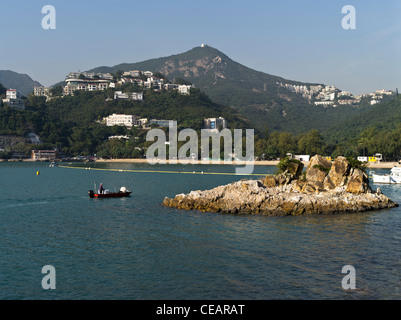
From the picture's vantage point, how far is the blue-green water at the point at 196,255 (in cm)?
2170

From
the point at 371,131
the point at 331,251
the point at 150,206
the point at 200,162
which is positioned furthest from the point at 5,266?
the point at 371,131

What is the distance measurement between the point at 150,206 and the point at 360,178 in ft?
89.7

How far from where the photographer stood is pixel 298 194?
46750mm

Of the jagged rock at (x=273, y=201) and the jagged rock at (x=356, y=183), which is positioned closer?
the jagged rock at (x=273, y=201)

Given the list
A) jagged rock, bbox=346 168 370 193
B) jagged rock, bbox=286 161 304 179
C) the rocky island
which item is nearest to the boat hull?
the rocky island

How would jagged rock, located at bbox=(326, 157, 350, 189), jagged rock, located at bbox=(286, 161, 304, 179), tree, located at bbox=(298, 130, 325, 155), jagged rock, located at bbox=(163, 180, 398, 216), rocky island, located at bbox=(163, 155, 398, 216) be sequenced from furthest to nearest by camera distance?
1. tree, located at bbox=(298, 130, 325, 155)
2. jagged rock, located at bbox=(286, 161, 304, 179)
3. jagged rock, located at bbox=(326, 157, 350, 189)
4. rocky island, located at bbox=(163, 155, 398, 216)
5. jagged rock, located at bbox=(163, 180, 398, 216)

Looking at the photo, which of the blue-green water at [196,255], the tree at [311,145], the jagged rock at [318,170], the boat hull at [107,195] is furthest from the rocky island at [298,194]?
the tree at [311,145]

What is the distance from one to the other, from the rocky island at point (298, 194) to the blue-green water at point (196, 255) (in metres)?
2.44

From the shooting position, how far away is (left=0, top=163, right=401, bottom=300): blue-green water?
2170 cm

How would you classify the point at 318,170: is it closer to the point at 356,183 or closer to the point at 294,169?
the point at 294,169

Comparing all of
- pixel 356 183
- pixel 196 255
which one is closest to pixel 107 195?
pixel 196 255

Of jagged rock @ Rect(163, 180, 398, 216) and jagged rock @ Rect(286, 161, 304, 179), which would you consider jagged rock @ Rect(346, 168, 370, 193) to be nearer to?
jagged rock @ Rect(163, 180, 398, 216)

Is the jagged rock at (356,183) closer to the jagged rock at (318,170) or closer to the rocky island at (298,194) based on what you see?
the rocky island at (298,194)

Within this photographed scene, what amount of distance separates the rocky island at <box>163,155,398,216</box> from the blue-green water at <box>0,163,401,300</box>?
2.44 m
